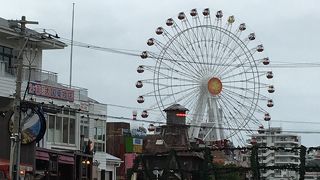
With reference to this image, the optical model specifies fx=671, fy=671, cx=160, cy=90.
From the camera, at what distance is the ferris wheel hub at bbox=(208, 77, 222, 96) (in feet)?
221

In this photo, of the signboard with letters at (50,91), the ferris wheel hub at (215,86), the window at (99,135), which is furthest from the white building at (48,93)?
the ferris wheel hub at (215,86)

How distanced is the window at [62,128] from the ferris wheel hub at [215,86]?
847 inches

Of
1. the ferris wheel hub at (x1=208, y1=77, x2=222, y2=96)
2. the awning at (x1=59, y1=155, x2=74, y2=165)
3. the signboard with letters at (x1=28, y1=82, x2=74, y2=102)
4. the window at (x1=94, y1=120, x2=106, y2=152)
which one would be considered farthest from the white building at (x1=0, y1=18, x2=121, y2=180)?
the ferris wheel hub at (x1=208, y1=77, x2=222, y2=96)

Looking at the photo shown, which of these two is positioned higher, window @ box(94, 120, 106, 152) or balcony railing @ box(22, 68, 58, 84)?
balcony railing @ box(22, 68, 58, 84)

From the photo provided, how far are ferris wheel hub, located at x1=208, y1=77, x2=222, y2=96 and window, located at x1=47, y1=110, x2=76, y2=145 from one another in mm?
21519

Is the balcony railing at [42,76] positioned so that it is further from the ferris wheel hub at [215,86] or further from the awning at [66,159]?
the ferris wheel hub at [215,86]

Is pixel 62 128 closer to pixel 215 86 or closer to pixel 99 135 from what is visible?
pixel 99 135

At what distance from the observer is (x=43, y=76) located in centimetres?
4862

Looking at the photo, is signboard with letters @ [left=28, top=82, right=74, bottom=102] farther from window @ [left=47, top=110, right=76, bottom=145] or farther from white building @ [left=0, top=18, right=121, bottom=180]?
window @ [left=47, top=110, right=76, bottom=145]

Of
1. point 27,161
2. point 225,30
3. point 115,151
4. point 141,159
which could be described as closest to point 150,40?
point 225,30

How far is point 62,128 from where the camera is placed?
48.2 meters

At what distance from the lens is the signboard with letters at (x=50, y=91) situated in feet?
143

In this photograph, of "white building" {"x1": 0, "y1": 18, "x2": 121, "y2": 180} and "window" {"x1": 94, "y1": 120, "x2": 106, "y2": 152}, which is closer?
"white building" {"x1": 0, "y1": 18, "x2": 121, "y2": 180}

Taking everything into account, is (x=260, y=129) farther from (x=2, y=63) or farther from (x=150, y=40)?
(x=2, y=63)
